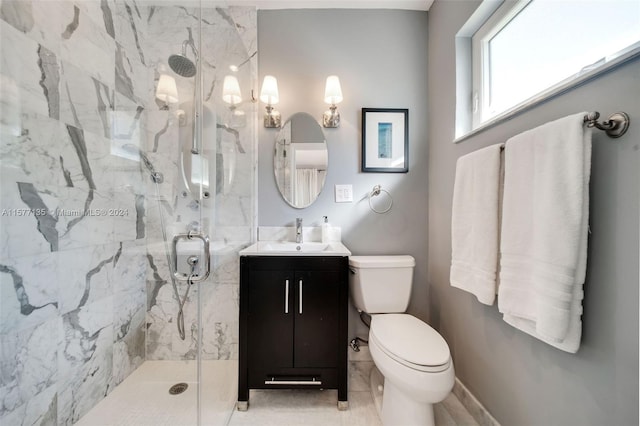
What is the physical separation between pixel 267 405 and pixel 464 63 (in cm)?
222

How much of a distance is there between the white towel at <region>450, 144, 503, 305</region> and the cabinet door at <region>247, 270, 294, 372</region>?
85cm

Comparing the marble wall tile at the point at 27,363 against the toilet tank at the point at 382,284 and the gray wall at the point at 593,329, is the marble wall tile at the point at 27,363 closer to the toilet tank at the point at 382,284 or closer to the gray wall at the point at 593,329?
the toilet tank at the point at 382,284

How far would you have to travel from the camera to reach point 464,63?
131 centimetres

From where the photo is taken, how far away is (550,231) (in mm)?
678

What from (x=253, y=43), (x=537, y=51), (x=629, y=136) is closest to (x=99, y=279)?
(x=253, y=43)

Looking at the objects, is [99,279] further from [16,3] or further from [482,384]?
[482,384]

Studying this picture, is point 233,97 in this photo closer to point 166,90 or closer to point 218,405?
point 166,90

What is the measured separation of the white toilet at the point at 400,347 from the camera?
87 centimetres

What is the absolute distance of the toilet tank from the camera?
131 cm

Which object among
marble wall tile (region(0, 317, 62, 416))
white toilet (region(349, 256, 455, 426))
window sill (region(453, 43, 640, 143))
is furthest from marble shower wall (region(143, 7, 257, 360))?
window sill (region(453, 43, 640, 143))

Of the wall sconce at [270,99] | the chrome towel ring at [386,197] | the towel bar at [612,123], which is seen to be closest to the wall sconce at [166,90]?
the wall sconce at [270,99]

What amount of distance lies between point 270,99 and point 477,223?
144cm

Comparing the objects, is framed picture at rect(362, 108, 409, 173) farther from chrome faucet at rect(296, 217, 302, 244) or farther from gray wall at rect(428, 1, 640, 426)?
chrome faucet at rect(296, 217, 302, 244)

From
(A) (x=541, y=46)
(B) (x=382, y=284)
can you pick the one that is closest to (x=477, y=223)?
(B) (x=382, y=284)
